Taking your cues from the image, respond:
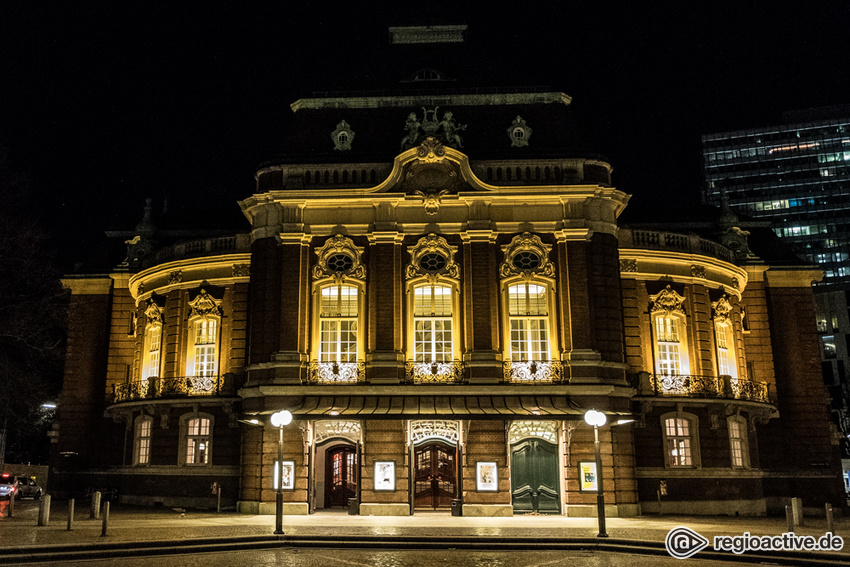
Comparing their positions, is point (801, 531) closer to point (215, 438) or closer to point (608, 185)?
point (608, 185)

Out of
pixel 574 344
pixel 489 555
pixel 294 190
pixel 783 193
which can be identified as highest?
pixel 783 193

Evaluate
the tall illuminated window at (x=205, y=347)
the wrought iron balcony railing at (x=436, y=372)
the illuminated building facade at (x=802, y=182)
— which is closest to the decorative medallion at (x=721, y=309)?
the wrought iron balcony railing at (x=436, y=372)

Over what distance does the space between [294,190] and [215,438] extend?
10.5 metres

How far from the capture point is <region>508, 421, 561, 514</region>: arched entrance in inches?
1061

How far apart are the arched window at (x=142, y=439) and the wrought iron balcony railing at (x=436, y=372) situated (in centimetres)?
1258

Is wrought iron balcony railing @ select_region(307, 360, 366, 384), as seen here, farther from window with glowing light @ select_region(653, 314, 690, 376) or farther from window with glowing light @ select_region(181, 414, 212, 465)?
window with glowing light @ select_region(653, 314, 690, 376)

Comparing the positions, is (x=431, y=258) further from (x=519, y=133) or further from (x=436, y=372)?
(x=519, y=133)

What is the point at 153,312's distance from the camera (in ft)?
111

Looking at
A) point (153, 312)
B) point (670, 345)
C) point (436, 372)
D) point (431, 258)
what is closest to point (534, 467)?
point (436, 372)

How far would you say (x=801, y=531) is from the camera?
71.1 ft

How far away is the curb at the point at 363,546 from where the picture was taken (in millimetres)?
17516

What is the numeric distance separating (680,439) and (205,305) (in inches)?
769

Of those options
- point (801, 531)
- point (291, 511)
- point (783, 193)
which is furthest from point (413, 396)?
point (783, 193)

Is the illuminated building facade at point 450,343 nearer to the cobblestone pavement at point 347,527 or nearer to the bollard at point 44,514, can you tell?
the cobblestone pavement at point 347,527
